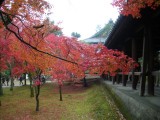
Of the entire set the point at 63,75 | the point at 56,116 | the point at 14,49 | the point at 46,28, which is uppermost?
the point at 46,28

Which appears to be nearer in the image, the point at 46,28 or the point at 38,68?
the point at 38,68

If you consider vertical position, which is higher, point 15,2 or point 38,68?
point 15,2

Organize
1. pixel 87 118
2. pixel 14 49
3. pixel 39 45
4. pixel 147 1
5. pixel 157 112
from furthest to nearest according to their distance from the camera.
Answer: pixel 14 49
pixel 39 45
pixel 87 118
pixel 147 1
pixel 157 112

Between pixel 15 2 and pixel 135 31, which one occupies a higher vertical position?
pixel 15 2

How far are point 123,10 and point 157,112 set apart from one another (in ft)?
11.3

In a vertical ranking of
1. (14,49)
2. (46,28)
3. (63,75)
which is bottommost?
(63,75)

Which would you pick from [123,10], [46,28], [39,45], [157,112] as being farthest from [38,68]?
[157,112]

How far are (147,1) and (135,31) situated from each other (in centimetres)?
412

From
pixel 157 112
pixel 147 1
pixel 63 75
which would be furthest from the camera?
pixel 63 75

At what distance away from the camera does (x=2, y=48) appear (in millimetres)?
21984

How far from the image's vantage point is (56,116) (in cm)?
1434

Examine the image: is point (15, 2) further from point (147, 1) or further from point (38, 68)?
point (38, 68)

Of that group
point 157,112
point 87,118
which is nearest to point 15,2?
point 157,112

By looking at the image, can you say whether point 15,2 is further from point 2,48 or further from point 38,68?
point 2,48
